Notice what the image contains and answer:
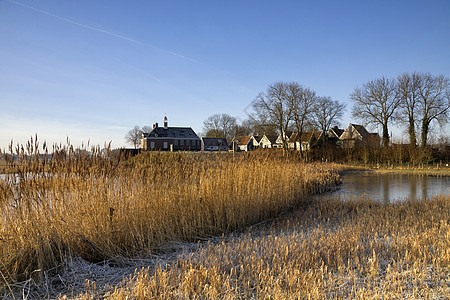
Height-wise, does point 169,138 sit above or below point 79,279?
above

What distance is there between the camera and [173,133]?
5369cm

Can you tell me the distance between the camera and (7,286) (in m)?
3.17

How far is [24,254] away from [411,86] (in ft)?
111

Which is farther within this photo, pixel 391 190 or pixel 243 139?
pixel 243 139

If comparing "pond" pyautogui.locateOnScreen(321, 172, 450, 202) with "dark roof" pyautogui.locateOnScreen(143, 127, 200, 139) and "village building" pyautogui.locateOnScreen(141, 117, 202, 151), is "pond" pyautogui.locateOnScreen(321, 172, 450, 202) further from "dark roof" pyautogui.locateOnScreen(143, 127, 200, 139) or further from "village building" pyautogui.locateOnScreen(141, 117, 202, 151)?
"dark roof" pyautogui.locateOnScreen(143, 127, 200, 139)

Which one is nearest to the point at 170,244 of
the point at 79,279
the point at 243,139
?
the point at 79,279

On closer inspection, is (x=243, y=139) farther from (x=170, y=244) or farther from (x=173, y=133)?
(x=170, y=244)

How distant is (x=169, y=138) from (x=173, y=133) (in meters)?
1.60

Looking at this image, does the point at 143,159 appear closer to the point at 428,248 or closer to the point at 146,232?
the point at 146,232

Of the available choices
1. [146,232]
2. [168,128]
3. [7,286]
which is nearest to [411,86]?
[146,232]

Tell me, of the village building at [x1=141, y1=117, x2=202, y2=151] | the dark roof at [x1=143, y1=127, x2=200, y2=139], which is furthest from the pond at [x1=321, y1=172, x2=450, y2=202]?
the dark roof at [x1=143, y1=127, x2=200, y2=139]

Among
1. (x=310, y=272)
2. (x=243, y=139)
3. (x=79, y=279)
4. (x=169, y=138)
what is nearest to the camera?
(x=310, y=272)

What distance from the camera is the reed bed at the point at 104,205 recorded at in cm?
352

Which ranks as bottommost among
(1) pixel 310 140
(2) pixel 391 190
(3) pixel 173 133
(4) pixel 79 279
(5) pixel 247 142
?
(2) pixel 391 190
